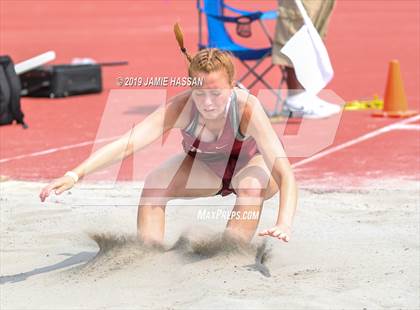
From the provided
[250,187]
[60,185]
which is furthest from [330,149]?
[60,185]

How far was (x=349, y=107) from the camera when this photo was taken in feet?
39.8

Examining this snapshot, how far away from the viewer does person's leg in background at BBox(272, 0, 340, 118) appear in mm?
11172

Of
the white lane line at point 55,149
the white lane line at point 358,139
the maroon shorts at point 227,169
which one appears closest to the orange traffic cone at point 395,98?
the white lane line at point 358,139

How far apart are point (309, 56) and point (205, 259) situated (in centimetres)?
511

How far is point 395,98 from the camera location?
11477 mm

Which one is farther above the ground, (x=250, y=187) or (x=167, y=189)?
(x=250, y=187)

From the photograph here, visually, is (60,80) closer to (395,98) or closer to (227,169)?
(395,98)

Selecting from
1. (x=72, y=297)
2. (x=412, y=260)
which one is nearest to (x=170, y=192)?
(x=72, y=297)

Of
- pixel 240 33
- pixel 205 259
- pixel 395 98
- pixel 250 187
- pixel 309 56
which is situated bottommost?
pixel 395 98

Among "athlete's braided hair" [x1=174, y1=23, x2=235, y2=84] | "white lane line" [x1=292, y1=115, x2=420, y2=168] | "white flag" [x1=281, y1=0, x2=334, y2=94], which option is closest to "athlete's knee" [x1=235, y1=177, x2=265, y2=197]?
"athlete's braided hair" [x1=174, y1=23, x2=235, y2=84]

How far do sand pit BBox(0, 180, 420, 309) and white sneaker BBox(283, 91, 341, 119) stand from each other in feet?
11.8

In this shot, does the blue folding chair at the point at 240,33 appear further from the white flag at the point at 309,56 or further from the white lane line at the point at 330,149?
the white lane line at the point at 330,149

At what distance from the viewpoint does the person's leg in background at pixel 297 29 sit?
11.2 meters

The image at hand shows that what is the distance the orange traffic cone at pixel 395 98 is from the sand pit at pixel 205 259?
3.80 m
